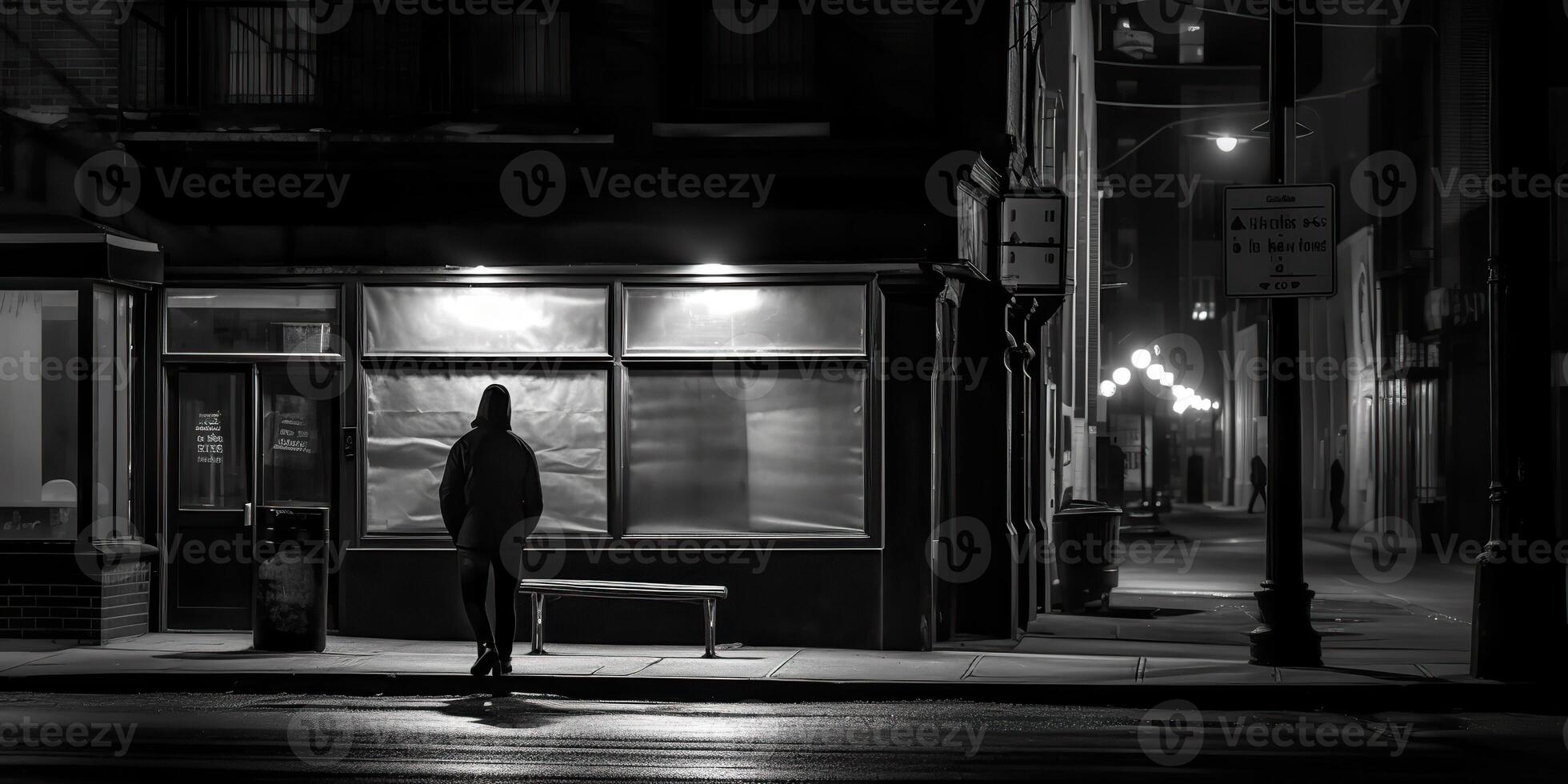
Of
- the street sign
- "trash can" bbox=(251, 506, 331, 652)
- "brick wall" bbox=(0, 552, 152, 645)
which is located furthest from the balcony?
the street sign

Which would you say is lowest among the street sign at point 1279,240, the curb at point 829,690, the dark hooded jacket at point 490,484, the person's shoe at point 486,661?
the curb at point 829,690

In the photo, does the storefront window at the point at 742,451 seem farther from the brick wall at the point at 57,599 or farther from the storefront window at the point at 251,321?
the brick wall at the point at 57,599

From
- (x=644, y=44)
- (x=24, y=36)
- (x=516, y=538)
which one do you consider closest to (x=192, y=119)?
(x=24, y=36)

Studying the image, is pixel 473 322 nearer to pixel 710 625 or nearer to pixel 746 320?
pixel 746 320

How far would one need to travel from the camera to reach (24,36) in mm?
14109

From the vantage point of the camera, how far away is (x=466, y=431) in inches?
551

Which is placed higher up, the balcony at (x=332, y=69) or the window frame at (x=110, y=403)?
the balcony at (x=332, y=69)

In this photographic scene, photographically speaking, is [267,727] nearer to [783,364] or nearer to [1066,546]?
[783,364]

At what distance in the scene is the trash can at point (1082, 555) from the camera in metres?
17.2

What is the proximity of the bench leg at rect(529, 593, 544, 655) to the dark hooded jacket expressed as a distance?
1.45 metres

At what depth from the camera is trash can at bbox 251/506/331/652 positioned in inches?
501

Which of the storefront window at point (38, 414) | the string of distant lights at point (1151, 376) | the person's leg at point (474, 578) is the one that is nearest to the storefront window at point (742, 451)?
the person's leg at point (474, 578)

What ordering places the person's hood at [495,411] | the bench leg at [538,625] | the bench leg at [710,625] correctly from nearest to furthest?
1. the person's hood at [495,411]
2. the bench leg at [710,625]
3. the bench leg at [538,625]

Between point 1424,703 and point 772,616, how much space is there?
17.1 ft
